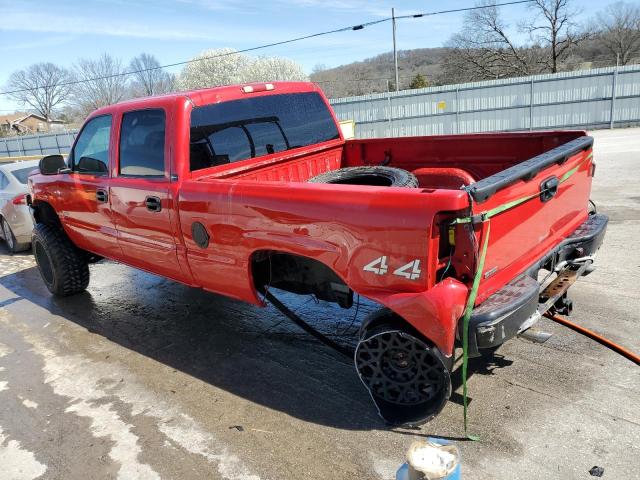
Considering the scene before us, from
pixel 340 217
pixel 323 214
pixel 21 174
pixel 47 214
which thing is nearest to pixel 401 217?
pixel 340 217

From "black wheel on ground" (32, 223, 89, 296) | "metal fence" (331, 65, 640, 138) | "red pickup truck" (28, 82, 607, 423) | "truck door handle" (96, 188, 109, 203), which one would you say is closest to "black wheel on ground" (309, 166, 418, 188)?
"red pickup truck" (28, 82, 607, 423)

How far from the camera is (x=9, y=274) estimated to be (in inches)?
278

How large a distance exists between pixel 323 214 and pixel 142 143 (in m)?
2.02

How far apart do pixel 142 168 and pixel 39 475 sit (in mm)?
2233

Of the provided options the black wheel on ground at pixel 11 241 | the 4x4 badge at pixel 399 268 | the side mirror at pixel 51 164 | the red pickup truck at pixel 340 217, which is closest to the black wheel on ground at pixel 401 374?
the red pickup truck at pixel 340 217

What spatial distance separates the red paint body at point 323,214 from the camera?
256cm

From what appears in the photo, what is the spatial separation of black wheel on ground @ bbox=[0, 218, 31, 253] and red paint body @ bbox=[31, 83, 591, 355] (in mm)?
3133

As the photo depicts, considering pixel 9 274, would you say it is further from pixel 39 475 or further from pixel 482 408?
pixel 482 408

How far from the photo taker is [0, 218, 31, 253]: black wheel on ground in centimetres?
809

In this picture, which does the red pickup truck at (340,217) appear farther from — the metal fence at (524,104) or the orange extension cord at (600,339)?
the metal fence at (524,104)

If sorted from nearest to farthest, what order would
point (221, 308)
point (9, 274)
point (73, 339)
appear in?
point (73, 339), point (221, 308), point (9, 274)

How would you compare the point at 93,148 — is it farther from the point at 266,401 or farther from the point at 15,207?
the point at 15,207

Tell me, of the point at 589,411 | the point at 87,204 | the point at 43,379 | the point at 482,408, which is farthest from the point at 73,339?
the point at 589,411

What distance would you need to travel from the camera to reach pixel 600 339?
11.9ft
